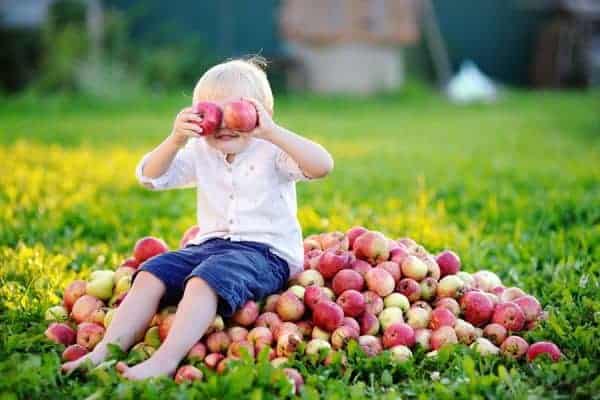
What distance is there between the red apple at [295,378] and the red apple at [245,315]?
0.44m

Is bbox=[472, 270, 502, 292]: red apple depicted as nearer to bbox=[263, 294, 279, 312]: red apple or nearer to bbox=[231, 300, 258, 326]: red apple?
bbox=[263, 294, 279, 312]: red apple

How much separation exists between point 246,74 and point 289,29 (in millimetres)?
12248

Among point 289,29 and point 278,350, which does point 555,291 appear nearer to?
point 278,350

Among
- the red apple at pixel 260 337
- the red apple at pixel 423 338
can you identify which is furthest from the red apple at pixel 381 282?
the red apple at pixel 260 337

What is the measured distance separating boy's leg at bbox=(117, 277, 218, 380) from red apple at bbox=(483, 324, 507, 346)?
1.11 metres

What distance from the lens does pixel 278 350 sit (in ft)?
10.1

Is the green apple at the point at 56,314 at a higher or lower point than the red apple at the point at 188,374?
lower

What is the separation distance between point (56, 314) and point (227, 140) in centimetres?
101

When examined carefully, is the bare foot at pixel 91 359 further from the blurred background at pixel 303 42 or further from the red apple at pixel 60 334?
the blurred background at pixel 303 42

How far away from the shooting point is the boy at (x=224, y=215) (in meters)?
3.09

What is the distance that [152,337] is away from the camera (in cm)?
317

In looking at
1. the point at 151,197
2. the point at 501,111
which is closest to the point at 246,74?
the point at 151,197

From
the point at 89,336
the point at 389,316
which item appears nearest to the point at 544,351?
the point at 389,316

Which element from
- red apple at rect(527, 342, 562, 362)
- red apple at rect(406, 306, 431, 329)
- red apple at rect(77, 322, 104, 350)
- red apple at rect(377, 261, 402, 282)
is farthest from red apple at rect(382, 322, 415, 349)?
red apple at rect(77, 322, 104, 350)
